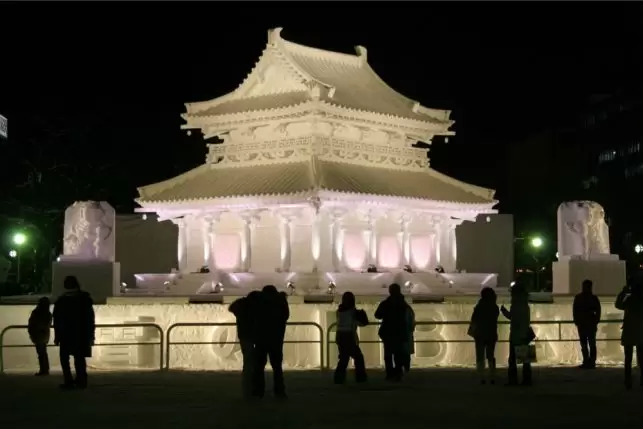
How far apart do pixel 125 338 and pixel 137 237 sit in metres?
13.6

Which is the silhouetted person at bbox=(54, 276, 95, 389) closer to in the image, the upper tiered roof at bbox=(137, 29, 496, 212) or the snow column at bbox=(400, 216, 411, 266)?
the upper tiered roof at bbox=(137, 29, 496, 212)

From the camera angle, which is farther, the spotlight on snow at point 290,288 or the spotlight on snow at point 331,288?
the spotlight on snow at point 290,288

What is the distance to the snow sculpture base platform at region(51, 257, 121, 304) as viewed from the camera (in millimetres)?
34062

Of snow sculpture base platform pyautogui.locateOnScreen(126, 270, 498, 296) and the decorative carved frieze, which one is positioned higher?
the decorative carved frieze

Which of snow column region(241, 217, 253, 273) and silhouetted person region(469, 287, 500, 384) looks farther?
snow column region(241, 217, 253, 273)

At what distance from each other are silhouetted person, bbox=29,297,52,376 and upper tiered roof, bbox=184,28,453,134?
16.6 m

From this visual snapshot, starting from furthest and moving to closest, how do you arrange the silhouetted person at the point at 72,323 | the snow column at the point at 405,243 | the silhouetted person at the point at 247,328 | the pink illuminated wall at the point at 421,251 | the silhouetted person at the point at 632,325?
the pink illuminated wall at the point at 421,251 < the snow column at the point at 405,243 < the silhouetted person at the point at 72,323 < the silhouetted person at the point at 632,325 < the silhouetted person at the point at 247,328

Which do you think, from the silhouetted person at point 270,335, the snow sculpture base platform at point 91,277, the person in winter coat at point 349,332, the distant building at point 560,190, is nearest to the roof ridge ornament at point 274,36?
the snow sculpture base platform at point 91,277

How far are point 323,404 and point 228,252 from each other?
2345 centimetres

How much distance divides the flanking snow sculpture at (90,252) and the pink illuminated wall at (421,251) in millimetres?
12420

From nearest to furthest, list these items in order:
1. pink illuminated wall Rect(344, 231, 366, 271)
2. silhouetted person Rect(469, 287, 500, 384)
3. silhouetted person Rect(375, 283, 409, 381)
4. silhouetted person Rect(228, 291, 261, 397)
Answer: silhouetted person Rect(228, 291, 261, 397) → silhouetted person Rect(469, 287, 500, 384) → silhouetted person Rect(375, 283, 409, 381) → pink illuminated wall Rect(344, 231, 366, 271)

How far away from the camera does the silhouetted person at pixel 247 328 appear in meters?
19.5

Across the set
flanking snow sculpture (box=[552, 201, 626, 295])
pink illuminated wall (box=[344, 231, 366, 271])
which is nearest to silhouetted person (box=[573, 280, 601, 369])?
flanking snow sculpture (box=[552, 201, 626, 295])

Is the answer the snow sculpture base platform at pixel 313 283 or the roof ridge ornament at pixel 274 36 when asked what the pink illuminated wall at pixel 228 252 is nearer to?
the snow sculpture base platform at pixel 313 283
